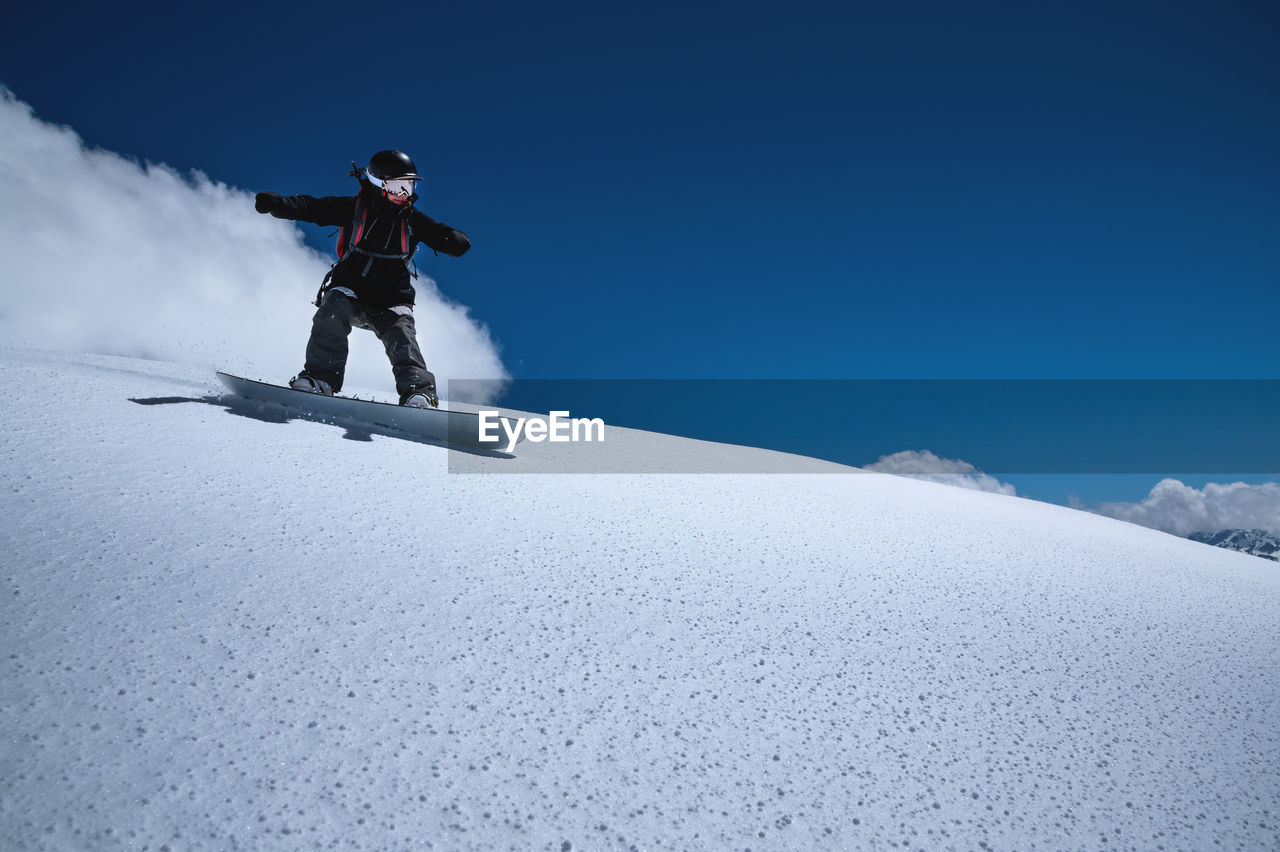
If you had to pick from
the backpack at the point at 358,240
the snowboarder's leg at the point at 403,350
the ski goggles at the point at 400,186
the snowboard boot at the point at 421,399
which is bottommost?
the snowboard boot at the point at 421,399

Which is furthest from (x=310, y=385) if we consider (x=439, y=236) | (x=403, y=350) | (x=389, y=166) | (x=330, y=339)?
(x=389, y=166)

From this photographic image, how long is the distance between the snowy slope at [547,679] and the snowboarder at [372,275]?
6.05ft

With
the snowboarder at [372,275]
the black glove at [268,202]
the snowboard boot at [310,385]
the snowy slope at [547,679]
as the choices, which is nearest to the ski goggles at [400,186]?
the snowboarder at [372,275]

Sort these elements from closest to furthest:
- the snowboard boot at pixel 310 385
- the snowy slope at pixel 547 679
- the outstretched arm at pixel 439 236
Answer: the snowy slope at pixel 547 679, the snowboard boot at pixel 310 385, the outstretched arm at pixel 439 236

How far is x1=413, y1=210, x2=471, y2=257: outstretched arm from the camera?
207 inches

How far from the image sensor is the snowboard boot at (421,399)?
15.5ft

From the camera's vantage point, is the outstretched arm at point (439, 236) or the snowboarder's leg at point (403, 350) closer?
the snowboarder's leg at point (403, 350)

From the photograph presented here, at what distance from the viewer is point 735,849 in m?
1.18

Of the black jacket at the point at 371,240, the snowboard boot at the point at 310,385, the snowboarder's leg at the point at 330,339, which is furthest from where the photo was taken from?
the black jacket at the point at 371,240

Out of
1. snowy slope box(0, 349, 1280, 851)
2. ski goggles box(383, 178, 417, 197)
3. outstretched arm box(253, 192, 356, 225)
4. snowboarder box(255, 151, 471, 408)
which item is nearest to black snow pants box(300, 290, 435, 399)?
snowboarder box(255, 151, 471, 408)

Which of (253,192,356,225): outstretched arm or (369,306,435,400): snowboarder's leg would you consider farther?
(369,306,435,400): snowboarder's leg

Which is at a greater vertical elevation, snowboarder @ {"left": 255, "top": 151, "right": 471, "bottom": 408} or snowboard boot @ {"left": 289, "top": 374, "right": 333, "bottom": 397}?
snowboarder @ {"left": 255, "top": 151, "right": 471, "bottom": 408}

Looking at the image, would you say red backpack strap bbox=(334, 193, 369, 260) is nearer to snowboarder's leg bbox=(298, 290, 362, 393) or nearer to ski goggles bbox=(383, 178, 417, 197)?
ski goggles bbox=(383, 178, 417, 197)

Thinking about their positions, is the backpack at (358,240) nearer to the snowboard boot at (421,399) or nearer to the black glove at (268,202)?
the black glove at (268,202)
